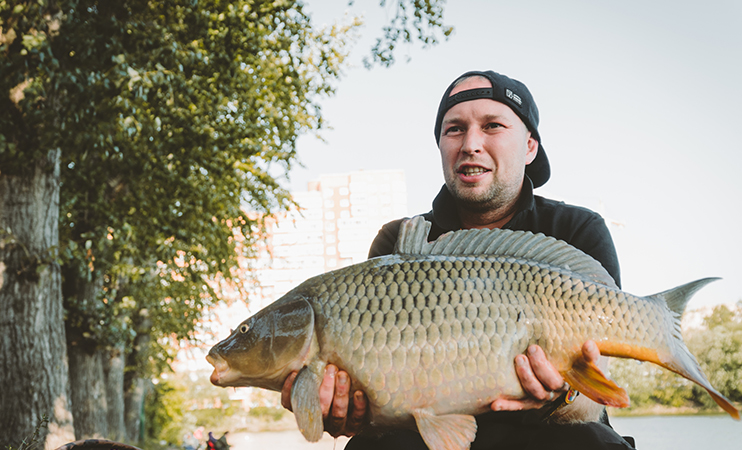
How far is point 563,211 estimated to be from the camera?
8.35 feet

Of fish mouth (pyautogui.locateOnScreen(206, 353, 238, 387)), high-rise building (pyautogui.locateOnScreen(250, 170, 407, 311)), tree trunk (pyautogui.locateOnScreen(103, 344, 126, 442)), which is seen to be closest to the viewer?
fish mouth (pyautogui.locateOnScreen(206, 353, 238, 387))

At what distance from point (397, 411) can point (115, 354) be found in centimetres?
908

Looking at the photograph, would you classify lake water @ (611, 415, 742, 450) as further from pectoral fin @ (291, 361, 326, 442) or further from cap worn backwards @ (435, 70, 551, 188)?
pectoral fin @ (291, 361, 326, 442)

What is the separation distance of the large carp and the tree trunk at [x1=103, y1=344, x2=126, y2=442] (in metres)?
8.73

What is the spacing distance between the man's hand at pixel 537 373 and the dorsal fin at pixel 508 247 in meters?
0.26

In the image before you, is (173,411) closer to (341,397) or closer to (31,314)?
(31,314)

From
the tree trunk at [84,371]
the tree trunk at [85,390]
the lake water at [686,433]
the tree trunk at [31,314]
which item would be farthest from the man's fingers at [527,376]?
the lake water at [686,433]

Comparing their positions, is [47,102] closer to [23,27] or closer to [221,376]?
[23,27]

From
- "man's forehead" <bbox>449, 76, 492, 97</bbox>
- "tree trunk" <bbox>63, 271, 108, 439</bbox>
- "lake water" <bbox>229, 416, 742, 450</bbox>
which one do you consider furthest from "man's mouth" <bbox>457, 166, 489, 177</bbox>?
"lake water" <bbox>229, 416, 742, 450</bbox>

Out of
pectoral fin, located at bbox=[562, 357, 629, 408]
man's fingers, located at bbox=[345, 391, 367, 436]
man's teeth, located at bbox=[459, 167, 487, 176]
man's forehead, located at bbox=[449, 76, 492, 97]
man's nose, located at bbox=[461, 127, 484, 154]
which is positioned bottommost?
man's fingers, located at bbox=[345, 391, 367, 436]

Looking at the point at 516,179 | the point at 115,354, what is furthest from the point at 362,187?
the point at 516,179

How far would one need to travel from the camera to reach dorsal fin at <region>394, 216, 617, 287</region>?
5.94ft

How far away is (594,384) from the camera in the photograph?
167 centimetres

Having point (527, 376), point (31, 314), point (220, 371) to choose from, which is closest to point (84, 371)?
point (31, 314)
